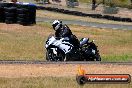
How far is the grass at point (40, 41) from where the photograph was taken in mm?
22234

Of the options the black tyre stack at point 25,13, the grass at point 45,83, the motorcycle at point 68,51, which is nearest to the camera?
the grass at point 45,83

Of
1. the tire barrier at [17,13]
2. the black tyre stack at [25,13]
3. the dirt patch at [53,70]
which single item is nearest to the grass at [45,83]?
the dirt patch at [53,70]

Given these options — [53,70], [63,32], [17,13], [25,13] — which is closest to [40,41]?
[25,13]

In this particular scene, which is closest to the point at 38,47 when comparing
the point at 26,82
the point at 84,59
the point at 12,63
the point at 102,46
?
the point at 102,46

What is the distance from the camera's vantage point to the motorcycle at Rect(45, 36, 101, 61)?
18516mm

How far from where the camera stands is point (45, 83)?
12633mm

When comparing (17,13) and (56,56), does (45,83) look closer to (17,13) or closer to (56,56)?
(56,56)

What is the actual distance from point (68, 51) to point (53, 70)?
3.51 meters

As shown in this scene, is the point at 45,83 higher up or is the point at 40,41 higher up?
the point at 45,83

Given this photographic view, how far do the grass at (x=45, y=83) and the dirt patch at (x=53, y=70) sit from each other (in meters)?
0.83

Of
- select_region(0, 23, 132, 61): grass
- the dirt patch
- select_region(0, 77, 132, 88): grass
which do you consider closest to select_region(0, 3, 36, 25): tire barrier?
select_region(0, 23, 132, 61): grass

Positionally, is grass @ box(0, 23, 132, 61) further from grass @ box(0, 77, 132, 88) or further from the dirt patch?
grass @ box(0, 77, 132, 88)

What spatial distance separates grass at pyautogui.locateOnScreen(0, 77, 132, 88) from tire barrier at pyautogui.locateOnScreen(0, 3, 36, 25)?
20251 millimetres

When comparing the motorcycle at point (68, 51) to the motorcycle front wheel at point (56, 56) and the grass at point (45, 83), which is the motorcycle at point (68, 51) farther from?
the grass at point (45, 83)
